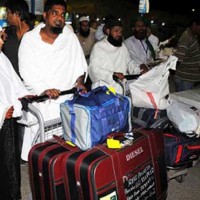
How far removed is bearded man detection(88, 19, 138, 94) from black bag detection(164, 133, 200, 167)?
103 cm

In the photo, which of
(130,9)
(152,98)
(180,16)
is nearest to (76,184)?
(152,98)

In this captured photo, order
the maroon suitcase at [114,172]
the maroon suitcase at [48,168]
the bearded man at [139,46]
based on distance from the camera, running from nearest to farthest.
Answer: the maroon suitcase at [114,172]
the maroon suitcase at [48,168]
the bearded man at [139,46]

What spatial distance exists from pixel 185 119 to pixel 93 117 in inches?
43.8

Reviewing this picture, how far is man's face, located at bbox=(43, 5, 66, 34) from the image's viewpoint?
2.83m

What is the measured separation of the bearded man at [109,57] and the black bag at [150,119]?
699 mm

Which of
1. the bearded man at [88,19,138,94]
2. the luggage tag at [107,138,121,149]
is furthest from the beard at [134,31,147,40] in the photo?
the luggage tag at [107,138,121,149]

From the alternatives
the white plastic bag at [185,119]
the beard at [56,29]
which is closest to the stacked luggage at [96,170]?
the white plastic bag at [185,119]

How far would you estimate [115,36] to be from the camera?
3.70m

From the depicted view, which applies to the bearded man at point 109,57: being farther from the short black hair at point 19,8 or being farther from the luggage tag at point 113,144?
the luggage tag at point 113,144

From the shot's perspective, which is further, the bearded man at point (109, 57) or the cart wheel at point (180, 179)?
the bearded man at point (109, 57)

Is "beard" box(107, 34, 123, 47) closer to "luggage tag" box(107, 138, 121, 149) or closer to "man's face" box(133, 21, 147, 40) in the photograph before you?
"man's face" box(133, 21, 147, 40)

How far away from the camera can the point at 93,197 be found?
205 cm

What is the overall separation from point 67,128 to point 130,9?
26119 millimetres

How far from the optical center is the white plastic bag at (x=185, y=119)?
113 inches
